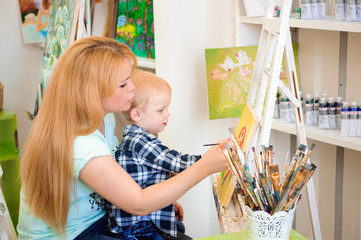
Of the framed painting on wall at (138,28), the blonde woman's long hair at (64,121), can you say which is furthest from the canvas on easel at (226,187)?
the framed painting on wall at (138,28)

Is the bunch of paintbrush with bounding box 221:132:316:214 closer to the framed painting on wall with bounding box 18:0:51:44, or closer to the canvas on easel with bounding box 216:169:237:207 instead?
the canvas on easel with bounding box 216:169:237:207

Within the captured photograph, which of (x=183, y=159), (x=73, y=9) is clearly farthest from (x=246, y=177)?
(x=73, y=9)

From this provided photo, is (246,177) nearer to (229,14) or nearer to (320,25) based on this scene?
(320,25)

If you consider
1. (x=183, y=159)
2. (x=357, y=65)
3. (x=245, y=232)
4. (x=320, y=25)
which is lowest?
(x=245, y=232)

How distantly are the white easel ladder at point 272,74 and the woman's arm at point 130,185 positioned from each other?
10.3 inches

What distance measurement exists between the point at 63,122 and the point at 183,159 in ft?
1.44

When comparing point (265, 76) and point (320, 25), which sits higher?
point (320, 25)

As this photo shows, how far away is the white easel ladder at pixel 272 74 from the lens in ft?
5.39

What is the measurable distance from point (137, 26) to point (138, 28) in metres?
0.02

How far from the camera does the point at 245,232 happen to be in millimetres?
1517

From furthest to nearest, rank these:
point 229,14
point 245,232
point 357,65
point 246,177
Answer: point 229,14, point 357,65, point 245,232, point 246,177

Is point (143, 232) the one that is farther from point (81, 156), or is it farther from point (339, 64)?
point (339, 64)

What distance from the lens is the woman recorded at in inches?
61.0

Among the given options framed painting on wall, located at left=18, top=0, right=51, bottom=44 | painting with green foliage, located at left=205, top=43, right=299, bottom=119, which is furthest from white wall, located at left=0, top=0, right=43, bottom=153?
painting with green foliage, located at left=205, top=43, right=299, bottom=119
